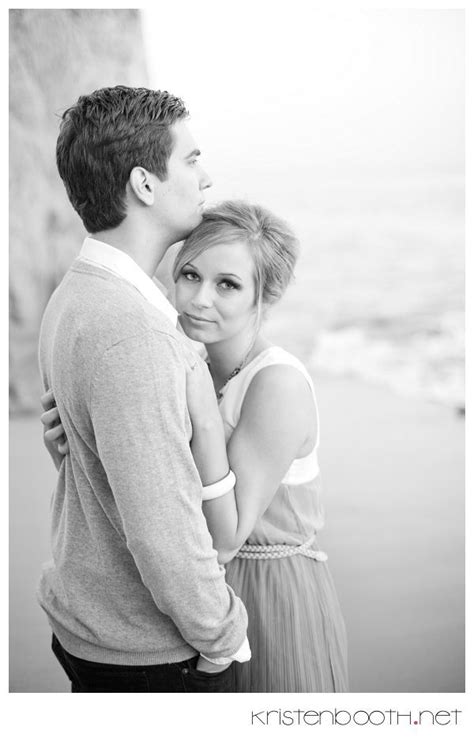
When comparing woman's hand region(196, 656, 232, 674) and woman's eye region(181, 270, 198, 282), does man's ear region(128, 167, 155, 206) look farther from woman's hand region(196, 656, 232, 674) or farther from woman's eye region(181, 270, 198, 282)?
woman's hand region(196, 656, 232, 674)

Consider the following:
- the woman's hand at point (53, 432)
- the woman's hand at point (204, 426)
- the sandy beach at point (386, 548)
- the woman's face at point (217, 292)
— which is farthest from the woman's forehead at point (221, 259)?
the sandy beach at point (386, 548)

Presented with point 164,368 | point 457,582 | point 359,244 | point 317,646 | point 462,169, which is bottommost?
point 457,582

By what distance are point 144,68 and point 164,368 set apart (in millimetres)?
1697

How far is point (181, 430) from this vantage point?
4.20 feet

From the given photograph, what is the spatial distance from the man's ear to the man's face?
0.06 feet

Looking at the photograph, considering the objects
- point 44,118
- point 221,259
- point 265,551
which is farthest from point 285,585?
point 44,118

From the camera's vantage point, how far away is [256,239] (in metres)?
1.71

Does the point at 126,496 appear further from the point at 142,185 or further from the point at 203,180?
the point at 203,180

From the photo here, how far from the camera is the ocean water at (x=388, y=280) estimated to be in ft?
9.00

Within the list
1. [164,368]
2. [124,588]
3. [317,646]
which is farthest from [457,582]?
[164,368]

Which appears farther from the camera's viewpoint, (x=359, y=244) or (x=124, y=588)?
(x=359, y=244)

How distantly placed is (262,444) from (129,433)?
0.41 meters

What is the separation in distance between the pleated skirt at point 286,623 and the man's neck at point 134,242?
739 millimetres
